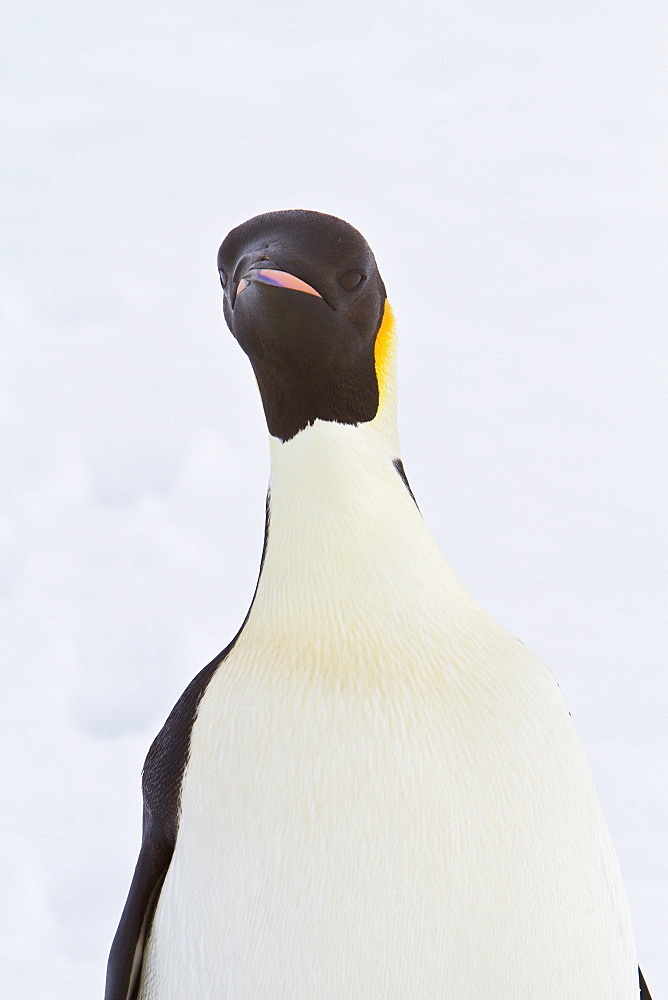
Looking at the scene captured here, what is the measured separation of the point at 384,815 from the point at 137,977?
348 mm

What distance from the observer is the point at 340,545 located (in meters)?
1.05

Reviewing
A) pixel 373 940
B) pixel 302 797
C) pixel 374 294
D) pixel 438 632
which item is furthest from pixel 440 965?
pixel 374 294

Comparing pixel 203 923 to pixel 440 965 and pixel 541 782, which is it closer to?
pixel 440 965

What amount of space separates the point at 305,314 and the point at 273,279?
0.15 feet

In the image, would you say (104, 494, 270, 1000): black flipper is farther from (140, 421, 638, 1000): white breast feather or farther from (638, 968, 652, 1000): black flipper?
(638, 968, 652, 1000): black flipper

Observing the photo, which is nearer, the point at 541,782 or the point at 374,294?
the point at 541,782

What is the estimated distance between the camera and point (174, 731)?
42.6 inches

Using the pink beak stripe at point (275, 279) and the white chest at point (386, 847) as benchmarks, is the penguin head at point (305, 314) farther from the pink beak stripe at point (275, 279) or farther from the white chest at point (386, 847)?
the white chest at point (386, 847)

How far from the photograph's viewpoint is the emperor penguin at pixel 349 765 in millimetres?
921

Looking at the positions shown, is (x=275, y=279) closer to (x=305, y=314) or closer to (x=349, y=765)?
(x=305, y=314)

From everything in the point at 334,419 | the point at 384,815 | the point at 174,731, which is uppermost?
the point at 334,419

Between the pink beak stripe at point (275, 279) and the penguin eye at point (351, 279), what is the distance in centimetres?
6

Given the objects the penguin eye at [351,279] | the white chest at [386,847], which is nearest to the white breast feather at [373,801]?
the white chest at [386,847]

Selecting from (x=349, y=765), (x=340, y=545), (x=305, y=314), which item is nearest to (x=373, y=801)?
(x=349, y=765)
